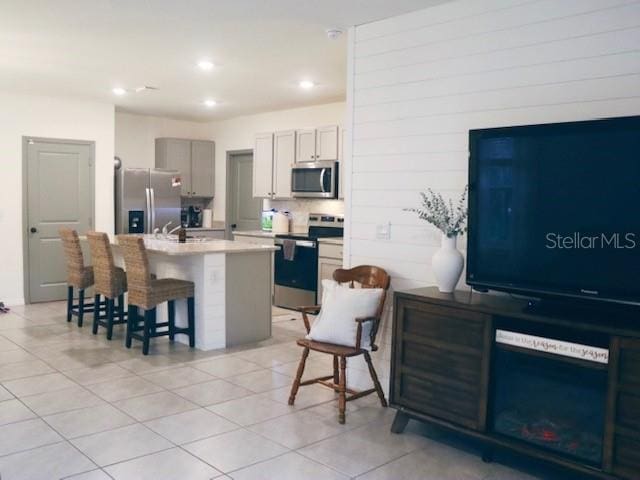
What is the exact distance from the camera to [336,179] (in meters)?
6.91

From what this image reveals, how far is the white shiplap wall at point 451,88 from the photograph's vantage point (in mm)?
2963

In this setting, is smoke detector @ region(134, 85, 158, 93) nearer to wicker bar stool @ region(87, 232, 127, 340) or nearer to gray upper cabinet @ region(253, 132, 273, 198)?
gray upper cabinet @ region(253, 132, 273, 198)

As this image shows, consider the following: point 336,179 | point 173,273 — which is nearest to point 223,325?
point 173,273

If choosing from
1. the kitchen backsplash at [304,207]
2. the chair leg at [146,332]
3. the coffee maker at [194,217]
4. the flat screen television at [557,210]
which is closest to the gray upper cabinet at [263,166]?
the kitchen backsplash at [304,207]

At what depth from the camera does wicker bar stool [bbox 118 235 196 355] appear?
4789 mm

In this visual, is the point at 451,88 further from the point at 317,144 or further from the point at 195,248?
the point at 317,144

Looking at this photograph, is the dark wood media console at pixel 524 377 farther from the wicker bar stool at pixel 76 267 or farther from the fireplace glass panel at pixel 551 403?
the wicker bar stool at pixel 76 267

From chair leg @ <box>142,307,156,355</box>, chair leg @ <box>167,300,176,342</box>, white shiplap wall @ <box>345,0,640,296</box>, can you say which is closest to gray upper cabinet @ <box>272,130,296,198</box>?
chair leg @ <box>167,300,176,342</box>

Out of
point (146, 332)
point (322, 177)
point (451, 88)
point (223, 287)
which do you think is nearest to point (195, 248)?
point (223, 287)

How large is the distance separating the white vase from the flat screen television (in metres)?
0.11

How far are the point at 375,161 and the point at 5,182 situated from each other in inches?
200

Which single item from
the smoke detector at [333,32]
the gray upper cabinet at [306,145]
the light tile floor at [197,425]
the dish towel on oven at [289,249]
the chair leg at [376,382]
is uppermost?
the smoke detector at [333,32]

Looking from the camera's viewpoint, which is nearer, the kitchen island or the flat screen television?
the flat screen television

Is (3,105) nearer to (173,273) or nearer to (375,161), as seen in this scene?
(173,273)
